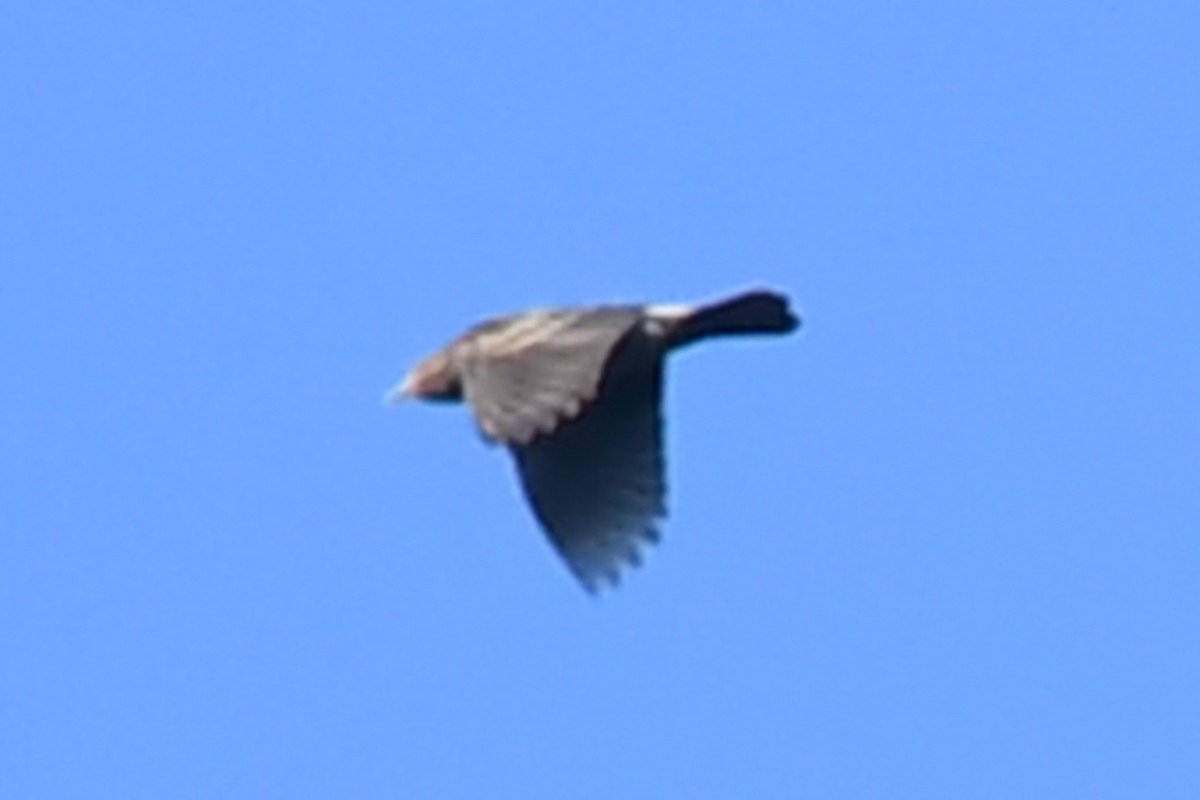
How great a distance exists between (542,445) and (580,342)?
2.03 ft

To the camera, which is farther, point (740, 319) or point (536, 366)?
point (740, 319)

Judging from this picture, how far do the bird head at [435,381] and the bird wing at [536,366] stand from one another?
0.50 ft

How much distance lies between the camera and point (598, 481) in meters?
17.1

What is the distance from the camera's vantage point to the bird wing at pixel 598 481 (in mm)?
17047

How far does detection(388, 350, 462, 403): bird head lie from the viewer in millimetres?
17172

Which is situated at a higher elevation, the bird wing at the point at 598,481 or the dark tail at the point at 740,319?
the dark tail at the point at 740,319

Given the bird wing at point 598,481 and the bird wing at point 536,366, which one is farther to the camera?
the bird wing at point 598,481

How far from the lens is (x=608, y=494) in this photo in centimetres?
1709

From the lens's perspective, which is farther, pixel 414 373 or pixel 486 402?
pixel 414 373

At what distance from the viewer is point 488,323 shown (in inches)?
674

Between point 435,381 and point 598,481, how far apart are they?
1.93ft

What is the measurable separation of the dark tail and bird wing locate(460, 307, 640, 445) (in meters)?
0.24

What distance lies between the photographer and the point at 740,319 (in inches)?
674

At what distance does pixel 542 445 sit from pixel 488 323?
390 mm
